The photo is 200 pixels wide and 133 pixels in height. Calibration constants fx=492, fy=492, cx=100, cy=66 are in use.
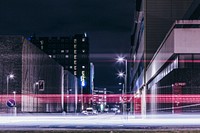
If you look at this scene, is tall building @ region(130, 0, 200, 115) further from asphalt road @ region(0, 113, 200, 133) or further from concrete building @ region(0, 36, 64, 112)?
concrete building @ region(0, 36, 64, 112)

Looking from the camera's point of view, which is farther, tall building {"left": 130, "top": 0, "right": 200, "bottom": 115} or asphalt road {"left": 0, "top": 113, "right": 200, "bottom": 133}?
tall building {"left": 130, "top": 0, "right": 200, "bottom": 115}

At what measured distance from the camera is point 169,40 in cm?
5144

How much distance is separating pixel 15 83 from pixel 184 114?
37865 mm

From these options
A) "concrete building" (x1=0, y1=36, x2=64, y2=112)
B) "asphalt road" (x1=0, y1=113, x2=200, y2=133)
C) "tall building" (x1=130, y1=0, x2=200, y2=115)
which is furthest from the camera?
"concrete building" (x1=0, y1=36, x2=64, y2=112)

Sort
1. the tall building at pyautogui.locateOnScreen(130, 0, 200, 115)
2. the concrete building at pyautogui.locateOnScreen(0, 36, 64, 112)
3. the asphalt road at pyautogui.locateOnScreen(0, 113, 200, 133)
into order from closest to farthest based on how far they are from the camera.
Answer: the asphalt road at pyautogui.locateOnScreen(0, 113, 200, 133) → the tall building at pyautogui.locateOnScreen(130, 0, 200, 115) → the concrete building at pyautogui.locateOnScreen(0, 36, 64, 112)

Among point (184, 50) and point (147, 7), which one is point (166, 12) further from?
point (184, 50)

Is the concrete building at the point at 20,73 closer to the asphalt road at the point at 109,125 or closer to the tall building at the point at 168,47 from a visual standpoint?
the tall building at the point at 168,47

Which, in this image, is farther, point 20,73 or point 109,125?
point 20,73

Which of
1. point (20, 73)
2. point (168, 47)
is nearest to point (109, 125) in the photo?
point (168, 47)

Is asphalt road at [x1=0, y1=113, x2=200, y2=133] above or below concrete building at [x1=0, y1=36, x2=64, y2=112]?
below

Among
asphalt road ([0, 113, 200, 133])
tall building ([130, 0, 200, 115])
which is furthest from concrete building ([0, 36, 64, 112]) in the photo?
asphalt road ([0, 113, 200, 133])

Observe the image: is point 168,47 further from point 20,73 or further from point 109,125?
point 20,73

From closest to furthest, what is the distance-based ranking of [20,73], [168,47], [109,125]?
[109,125]
[168,47]
[20,73]

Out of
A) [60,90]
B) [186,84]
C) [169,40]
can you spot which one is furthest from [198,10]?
[60,90]
